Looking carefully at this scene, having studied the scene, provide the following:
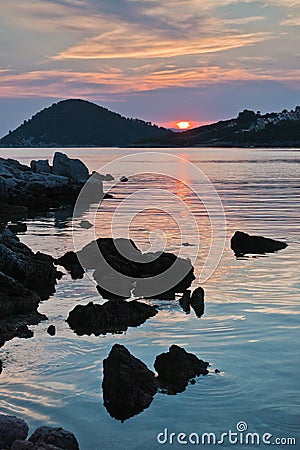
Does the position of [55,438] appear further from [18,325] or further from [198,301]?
[198,301]

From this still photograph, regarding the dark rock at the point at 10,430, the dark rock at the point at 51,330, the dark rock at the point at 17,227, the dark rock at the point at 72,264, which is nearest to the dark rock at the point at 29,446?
the dark rock at the point at 10,430

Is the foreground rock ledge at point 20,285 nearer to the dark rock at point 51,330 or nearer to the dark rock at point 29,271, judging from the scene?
the dark rock at point 29,271

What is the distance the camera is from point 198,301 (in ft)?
59.8

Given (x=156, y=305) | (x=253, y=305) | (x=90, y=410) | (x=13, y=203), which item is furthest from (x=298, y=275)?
(x=13, y=203)

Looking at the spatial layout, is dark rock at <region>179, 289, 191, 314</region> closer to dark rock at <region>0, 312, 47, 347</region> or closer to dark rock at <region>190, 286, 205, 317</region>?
dark rock at <region>190, 286, 205, 317</region>

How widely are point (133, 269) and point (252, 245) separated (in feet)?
→ 21.5

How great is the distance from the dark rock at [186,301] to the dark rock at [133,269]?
1.20 feet

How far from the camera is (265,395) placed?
1184 cm

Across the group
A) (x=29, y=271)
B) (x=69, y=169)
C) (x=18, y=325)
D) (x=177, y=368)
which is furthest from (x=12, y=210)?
(x=177, y=368)

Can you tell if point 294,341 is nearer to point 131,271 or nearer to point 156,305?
point 156,305

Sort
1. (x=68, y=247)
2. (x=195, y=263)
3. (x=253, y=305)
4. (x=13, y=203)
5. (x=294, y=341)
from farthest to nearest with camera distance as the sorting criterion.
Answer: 1. (x=13, y=203)
2. (x=68, y=247)
3. (x=195, y=263)
4. (x=253, y=305)
5. (x=294, y=341)

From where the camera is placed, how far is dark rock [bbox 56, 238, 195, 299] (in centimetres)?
2000

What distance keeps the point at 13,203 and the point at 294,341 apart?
35.1 m

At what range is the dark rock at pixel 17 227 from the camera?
1352 inches
